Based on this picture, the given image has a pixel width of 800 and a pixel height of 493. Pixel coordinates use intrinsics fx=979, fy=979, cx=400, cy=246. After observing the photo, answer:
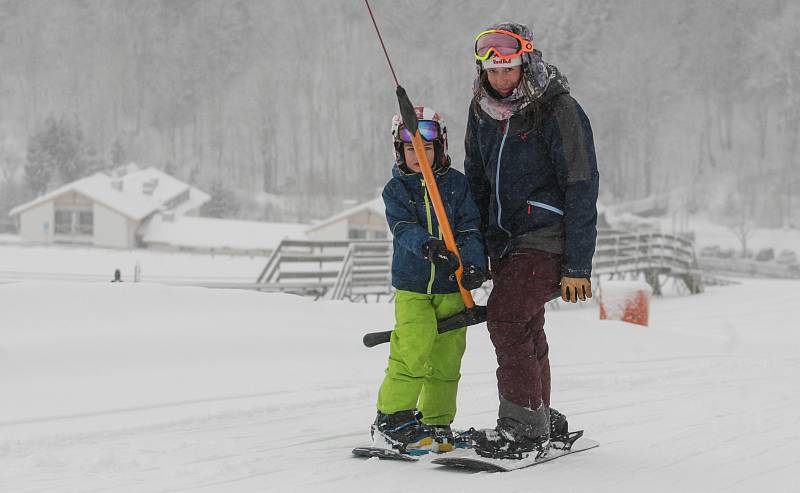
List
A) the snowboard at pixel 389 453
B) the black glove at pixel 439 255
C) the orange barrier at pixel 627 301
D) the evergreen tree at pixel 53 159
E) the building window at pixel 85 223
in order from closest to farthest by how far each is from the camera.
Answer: the black glove at pixel 439 255 → the snowboard at pixel 389 453 → the orange barrier at pixel 627 301 → the building window at pixel 85 223 → the evergreen tree at pixel 53 159

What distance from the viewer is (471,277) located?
438cm

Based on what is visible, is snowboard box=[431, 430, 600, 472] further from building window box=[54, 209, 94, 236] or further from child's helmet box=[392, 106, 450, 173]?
building window box=[54, 209, 94, 236]

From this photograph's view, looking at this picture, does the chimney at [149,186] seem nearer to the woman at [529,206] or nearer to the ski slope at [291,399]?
the ski slope at [291,399]

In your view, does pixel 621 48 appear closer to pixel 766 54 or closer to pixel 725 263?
pixel 766 54

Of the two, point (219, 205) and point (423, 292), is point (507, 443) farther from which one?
point (219, 205)

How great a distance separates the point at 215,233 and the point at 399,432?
61.7 meters

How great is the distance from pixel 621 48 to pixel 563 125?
10776 cm

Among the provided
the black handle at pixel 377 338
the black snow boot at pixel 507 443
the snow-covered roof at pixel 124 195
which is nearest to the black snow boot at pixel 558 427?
the black snow boot at pixel 507 443

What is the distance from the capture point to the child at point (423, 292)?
14.7 feet

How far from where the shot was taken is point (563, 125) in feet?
14.3

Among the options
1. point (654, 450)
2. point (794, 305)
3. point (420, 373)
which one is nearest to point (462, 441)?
point (420, 373)

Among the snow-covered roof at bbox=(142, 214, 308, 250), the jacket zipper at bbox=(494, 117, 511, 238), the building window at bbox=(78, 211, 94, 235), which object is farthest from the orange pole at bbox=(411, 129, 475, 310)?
the building window at bbox=(78, 211, 94, 235)

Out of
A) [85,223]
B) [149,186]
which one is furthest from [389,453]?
[149,186]

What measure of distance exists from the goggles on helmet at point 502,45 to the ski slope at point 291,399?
184 cm
